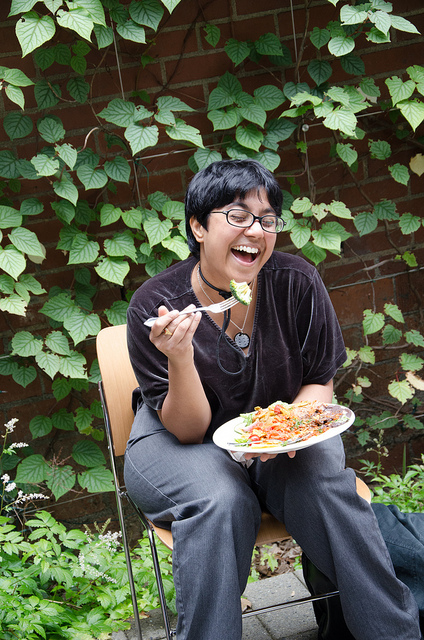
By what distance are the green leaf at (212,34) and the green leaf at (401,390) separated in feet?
5.37

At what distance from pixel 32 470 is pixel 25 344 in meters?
0.52

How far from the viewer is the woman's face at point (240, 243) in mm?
1791

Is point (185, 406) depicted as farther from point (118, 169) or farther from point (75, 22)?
A: point (75, 22)

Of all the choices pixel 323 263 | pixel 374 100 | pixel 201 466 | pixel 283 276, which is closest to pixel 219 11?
pixel 374 100

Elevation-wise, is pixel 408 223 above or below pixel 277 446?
below

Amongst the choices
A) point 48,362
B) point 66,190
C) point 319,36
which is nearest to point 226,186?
point 66,190

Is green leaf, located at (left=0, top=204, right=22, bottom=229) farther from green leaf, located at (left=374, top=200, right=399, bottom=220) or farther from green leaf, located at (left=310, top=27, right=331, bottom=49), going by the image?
green leaf, located at (left=374, top=200, right=399, bottom=220)

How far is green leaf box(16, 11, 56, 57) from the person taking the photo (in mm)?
2297

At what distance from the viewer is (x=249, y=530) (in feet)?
5.33

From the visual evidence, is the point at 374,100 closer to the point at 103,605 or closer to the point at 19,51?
the point at 19,51

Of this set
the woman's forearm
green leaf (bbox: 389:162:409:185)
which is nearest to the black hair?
the woman's forearm

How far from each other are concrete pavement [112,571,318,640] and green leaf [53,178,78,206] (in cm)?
152

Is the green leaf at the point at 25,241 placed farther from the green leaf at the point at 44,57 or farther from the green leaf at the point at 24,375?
the green leaf at the point at 44,57

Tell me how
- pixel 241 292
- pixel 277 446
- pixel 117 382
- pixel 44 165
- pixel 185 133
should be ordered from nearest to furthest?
1. pixel 277 446
2. pixel 241 292
3. pixel 117 382
4. pixel 44 165
5. pixel 185 133
